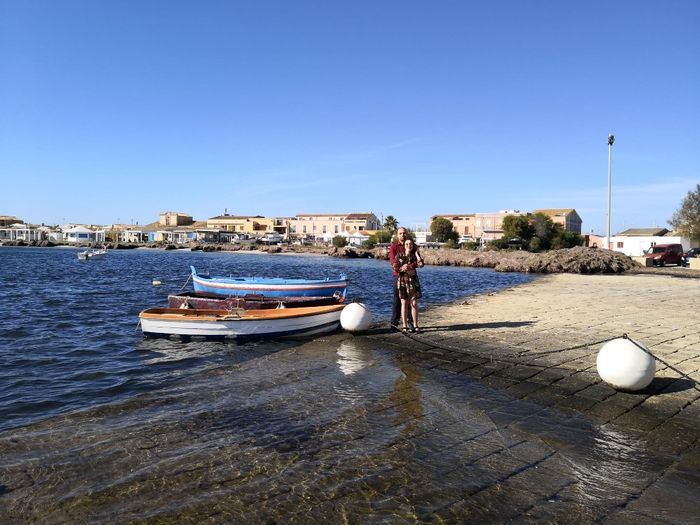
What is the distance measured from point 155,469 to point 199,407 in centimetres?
209

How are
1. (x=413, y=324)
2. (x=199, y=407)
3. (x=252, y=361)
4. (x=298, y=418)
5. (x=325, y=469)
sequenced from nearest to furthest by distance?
1. (x=325, y=469)
2. (x=298, y=418)
3. (x=199, y=407)
4. (x=252, y=361)
5. (x=413, y=324)

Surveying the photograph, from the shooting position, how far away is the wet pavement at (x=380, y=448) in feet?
14.1

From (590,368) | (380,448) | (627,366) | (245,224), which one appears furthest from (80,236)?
(627,366)

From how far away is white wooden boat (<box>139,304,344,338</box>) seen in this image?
1217 centimetres

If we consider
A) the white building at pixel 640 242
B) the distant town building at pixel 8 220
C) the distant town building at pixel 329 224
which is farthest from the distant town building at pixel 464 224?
the distant town building at pixel 8 220

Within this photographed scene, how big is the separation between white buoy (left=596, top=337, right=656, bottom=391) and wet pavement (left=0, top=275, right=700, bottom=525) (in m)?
0.22

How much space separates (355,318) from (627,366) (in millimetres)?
6418

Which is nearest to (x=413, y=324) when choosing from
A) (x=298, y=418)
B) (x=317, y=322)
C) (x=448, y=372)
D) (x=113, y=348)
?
(x=317, y=322)

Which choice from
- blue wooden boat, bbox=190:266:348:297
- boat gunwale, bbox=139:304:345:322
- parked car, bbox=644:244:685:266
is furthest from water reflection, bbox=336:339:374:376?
parked car, bbox=644:244:685:266

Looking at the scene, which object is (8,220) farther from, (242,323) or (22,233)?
(242,323)

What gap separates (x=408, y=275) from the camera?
11.3 meters

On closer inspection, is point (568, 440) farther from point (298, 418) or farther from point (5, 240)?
point (5, 240)

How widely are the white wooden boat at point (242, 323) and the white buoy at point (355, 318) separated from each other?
2.44 feet

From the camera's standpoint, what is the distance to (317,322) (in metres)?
12.7
